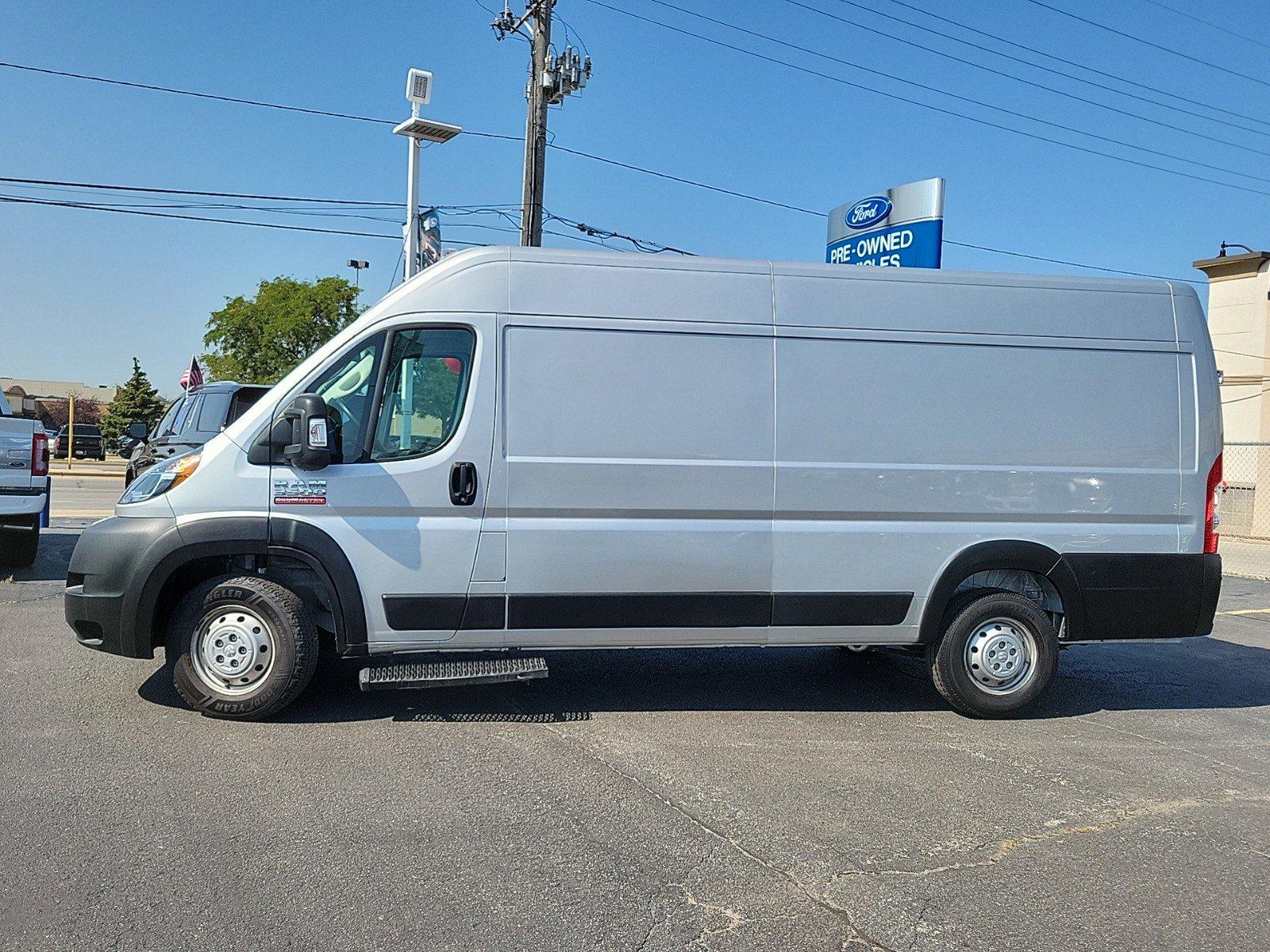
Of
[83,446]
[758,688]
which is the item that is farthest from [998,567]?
[83,446]

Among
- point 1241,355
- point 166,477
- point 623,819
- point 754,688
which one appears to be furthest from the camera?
point 1241,355

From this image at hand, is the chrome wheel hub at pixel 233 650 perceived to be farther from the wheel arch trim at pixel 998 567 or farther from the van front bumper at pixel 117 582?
→ the wheel arch trim at pixel 998 567

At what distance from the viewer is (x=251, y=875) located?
3.79 meters

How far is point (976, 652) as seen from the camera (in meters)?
6.26

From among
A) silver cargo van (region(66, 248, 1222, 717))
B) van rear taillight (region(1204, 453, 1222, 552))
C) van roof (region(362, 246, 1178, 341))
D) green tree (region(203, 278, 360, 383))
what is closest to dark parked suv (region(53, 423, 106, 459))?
green tree (region(203, 278, 360, 383))

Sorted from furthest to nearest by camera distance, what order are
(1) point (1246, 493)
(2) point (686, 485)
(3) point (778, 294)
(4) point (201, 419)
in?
(1) point (1246, 493) < (4) point (201, 419) < (3) point (778, 294) < (2) point (686, 485)

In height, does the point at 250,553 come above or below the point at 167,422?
below

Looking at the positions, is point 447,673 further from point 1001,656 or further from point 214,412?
point 214,412

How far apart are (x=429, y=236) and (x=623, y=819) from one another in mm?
13804

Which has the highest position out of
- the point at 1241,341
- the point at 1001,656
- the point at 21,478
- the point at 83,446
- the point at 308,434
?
the point at 1241,341

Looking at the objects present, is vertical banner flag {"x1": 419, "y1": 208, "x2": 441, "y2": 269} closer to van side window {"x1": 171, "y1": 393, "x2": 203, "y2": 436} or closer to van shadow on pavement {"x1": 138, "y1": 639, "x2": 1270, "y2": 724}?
van side window {"x1": 171, "y1": 393, "x2": 203, "y2": 436}

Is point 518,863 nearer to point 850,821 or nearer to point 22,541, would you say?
point 850,821

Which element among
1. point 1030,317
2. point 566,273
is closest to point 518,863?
point 566,273

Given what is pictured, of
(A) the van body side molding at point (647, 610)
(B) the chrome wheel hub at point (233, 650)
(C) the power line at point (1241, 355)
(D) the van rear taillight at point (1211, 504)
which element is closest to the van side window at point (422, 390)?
(A) the van body side molding at point (647, 610)
